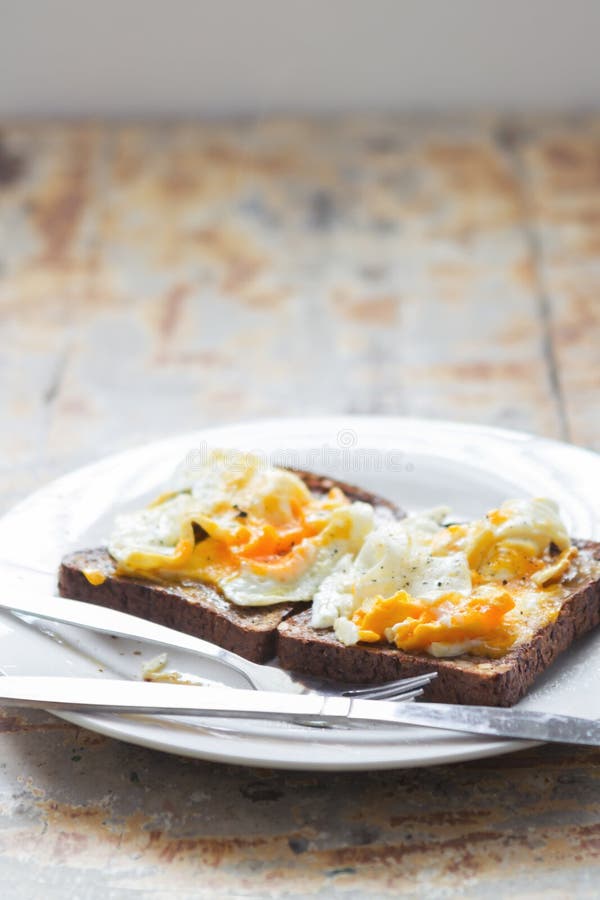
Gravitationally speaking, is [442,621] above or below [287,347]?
below

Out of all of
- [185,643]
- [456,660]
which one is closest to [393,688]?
[456,660]

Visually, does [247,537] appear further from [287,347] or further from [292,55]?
[292,55]

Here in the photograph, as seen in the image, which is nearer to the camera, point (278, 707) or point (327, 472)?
point (278, 707)

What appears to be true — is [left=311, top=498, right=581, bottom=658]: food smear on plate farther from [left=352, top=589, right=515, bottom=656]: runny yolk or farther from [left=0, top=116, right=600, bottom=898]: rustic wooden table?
[left=0, top=116, right=600, bottom=898]: rustic wooden table

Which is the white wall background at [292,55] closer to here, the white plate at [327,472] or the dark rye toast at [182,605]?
the white plate at [327,472]

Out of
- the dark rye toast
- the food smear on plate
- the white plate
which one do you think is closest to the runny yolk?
the food smear on plate

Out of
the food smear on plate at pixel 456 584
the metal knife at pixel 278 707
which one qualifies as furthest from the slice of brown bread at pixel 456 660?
the metal knife at pixel 278 707

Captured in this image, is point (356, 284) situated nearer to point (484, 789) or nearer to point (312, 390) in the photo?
point (312, 390)
